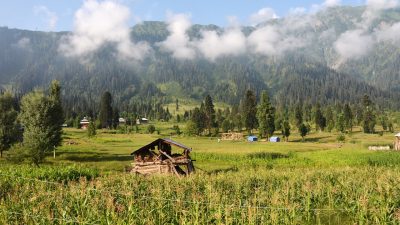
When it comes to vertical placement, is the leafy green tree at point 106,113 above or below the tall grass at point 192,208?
above

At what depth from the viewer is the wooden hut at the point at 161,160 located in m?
41.2

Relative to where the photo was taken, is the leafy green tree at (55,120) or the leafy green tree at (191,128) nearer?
the leafy green tree at (55,120)

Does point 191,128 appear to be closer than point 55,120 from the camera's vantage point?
No

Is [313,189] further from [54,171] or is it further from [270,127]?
[270,127]

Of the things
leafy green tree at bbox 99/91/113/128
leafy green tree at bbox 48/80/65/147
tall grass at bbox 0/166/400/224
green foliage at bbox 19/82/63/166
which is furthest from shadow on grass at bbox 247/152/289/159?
leafy green tree at bbox 99/91/113/128

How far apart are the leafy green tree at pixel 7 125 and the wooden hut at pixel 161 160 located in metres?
30.4

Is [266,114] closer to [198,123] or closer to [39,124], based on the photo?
[198,123]

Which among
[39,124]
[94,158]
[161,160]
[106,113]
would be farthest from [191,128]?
[161,160]

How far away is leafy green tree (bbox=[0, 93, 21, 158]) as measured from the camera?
199 ft

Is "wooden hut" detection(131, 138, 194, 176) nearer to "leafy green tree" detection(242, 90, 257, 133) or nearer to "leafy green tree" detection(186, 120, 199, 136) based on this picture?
"leafy green tree" detection(186, 120, 199, 136)

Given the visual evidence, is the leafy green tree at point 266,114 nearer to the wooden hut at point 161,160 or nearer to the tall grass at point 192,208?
the wooden hut at point 161,160

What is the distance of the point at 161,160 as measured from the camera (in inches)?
1645

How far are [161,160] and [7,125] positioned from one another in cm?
3399

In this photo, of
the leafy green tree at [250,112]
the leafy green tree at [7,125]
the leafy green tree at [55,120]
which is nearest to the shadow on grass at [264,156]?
the leafy green tree at [55,120]
